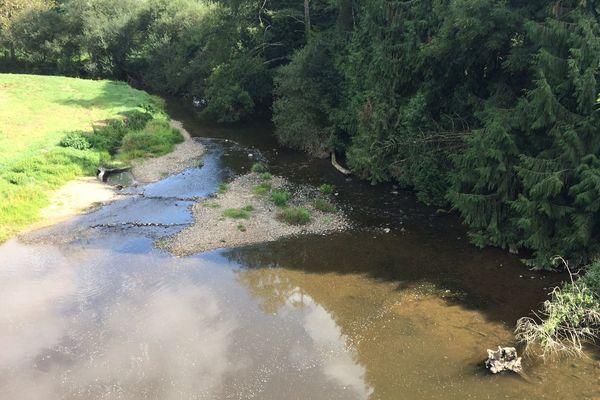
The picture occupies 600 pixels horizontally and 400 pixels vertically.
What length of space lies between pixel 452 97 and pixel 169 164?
69.4 feet

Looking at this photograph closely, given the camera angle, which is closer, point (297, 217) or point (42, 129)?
point (297, 217)

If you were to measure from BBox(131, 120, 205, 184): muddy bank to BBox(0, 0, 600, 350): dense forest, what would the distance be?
23.8ft

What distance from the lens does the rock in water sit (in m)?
16.2

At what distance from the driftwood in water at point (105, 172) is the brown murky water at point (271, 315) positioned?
6624mm

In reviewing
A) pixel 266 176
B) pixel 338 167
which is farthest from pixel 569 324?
pixel 266 176

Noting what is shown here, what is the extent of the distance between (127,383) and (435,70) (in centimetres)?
2140

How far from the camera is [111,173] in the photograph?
3581 cm

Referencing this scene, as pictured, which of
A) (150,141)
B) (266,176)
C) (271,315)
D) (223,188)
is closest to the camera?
(271,315)

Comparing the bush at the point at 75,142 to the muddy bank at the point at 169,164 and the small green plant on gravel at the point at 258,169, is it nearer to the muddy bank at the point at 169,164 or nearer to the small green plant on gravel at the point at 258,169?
the muddy bank at the point at 169,164

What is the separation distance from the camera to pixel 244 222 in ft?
90.2

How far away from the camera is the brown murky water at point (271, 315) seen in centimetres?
1639

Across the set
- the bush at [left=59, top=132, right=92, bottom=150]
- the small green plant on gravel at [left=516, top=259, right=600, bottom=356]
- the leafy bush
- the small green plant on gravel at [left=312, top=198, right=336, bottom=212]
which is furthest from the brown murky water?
the bush at [left=59, top=132, right=92, bottom=150]

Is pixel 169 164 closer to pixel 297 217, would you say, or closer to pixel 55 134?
pixel 55 134

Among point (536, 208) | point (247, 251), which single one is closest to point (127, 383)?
point (247, 251)
